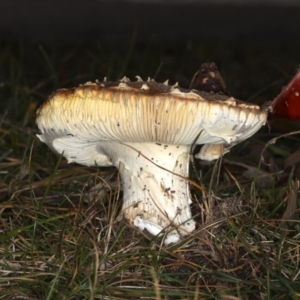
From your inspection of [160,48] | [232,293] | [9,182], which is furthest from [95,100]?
[160,48]

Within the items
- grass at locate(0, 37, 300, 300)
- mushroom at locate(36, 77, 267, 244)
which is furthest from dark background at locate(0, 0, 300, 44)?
mushroom at locate(36, 77, 267, 244)

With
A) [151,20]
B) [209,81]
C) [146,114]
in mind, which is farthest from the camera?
[151,20]

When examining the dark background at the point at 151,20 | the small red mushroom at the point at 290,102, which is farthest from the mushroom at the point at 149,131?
the dark background at the point at 151,20

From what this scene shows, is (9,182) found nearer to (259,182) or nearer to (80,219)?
(80,219)

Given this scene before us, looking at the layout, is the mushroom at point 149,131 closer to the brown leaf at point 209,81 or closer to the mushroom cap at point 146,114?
the mushroom cap at point 146,114

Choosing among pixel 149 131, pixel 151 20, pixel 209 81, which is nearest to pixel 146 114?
pixel 149 131

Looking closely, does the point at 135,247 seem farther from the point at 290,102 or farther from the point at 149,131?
the point at 290,102
